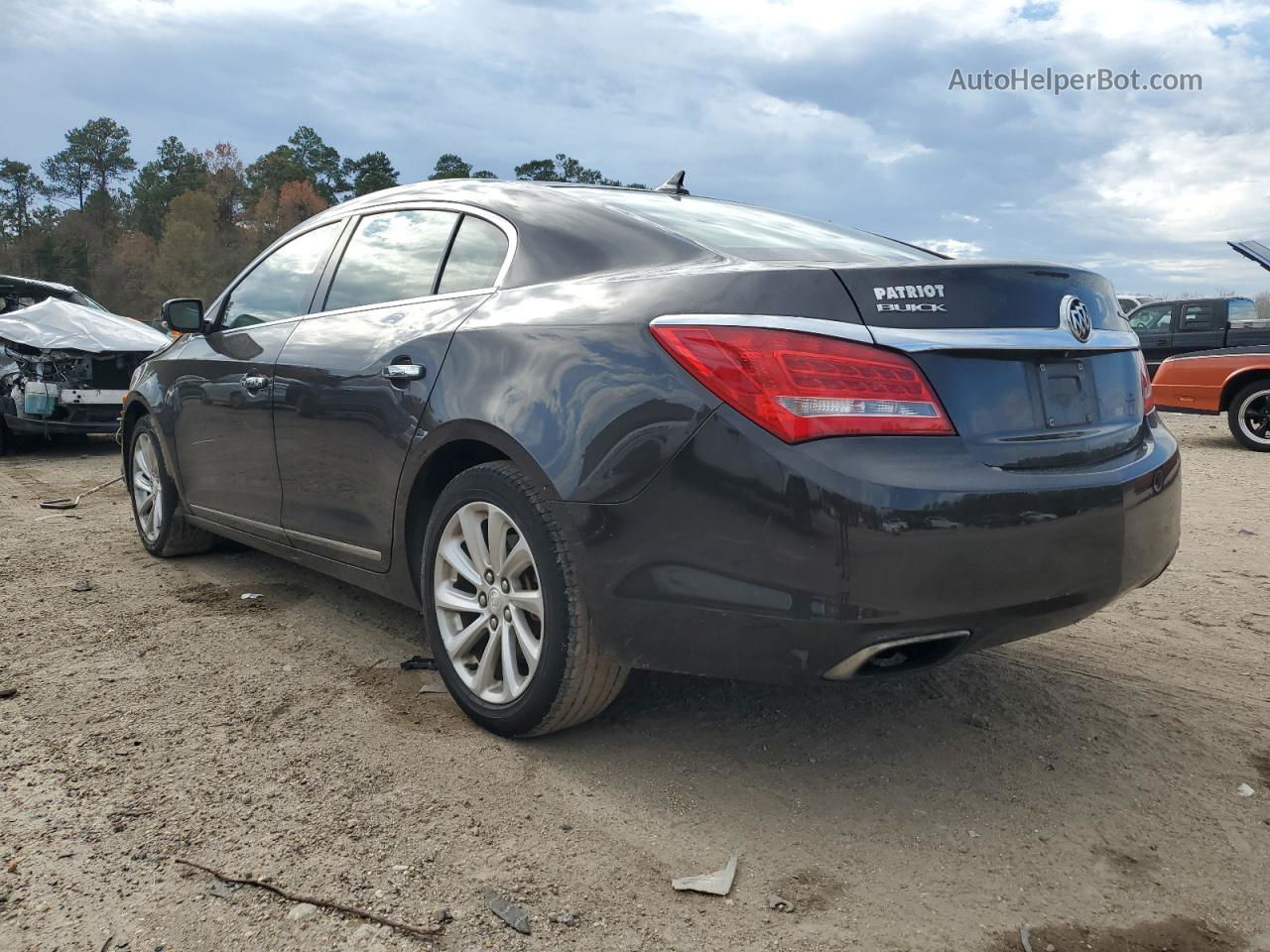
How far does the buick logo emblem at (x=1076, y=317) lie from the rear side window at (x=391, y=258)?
1899 millimetres

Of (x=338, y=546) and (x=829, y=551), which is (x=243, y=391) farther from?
(x=829, y=551)

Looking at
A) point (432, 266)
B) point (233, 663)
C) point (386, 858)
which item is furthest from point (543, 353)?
point (233, 663)

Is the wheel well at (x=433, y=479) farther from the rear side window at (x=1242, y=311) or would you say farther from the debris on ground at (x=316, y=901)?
the rear side window at (x=1242, y=311)

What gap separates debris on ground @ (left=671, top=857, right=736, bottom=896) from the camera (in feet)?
7.28

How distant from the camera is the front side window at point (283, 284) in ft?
13.4

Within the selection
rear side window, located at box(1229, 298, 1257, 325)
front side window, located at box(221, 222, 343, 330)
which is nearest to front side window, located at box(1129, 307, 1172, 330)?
rear side window, located at box(1229, 298, 1257, 325)

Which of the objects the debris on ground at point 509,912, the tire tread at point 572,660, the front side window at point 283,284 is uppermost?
the front side window at point 283,284

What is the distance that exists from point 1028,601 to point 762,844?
831 mm

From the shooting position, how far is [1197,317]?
1792 cm

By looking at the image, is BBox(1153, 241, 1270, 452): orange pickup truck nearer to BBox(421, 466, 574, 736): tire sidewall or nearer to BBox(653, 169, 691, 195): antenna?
BBox(653, 169, 691, 195): antenna

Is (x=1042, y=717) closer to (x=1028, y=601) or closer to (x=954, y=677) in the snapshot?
(x=954, y=677)

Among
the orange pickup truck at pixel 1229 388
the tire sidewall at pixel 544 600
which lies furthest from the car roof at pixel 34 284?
the orange pickup truck at pixel 1229 388

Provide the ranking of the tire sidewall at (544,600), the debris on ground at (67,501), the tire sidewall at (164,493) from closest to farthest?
1. the tire sidewall at (544,600)
2. the tire sidewall at (164,493)
3. the debris on ground at (67,501)

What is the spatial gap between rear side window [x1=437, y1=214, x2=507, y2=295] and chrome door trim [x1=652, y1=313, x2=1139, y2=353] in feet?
2.86
